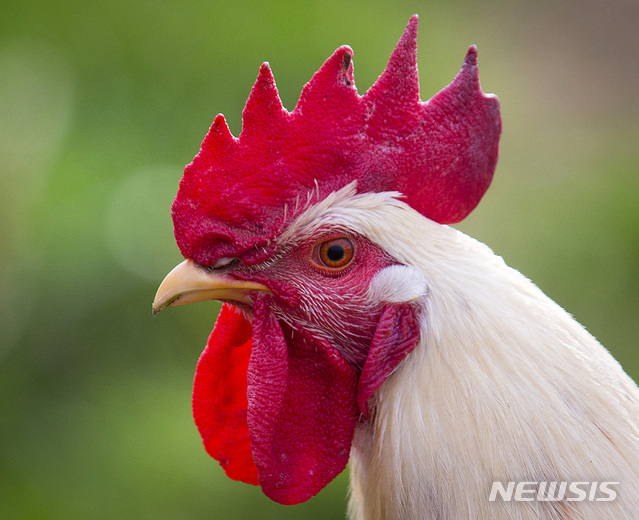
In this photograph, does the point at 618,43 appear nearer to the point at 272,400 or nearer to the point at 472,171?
the point at 472,171

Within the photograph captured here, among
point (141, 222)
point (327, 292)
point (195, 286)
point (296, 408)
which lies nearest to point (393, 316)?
point (327, 292)

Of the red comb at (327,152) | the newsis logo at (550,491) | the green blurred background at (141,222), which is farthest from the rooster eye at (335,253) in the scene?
the green blurred background at (141,222)

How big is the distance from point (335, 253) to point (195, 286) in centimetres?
37

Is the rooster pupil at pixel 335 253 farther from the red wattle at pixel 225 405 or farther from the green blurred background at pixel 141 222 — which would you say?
the green blurred background at pixel 141 222

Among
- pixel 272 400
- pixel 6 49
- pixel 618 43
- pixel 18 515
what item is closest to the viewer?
pixel 272 400

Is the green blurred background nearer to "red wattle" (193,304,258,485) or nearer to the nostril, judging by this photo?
"red wattle" (193,304,258,485)

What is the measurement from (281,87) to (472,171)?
9.99 ft

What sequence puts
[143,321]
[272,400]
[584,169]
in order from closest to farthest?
[272,400]
[143,321]
[584,169]

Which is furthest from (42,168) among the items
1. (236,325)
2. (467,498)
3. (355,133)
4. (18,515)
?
(467,498)

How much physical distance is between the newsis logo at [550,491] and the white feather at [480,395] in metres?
0.01

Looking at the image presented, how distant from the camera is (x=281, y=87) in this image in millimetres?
4566

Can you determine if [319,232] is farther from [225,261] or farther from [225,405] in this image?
[225,405]

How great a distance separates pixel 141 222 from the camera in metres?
4.05

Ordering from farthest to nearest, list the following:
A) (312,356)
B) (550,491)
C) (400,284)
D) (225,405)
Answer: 1. (225,405)
2. (312,356)
3. (400,284)
4. (550,491)
